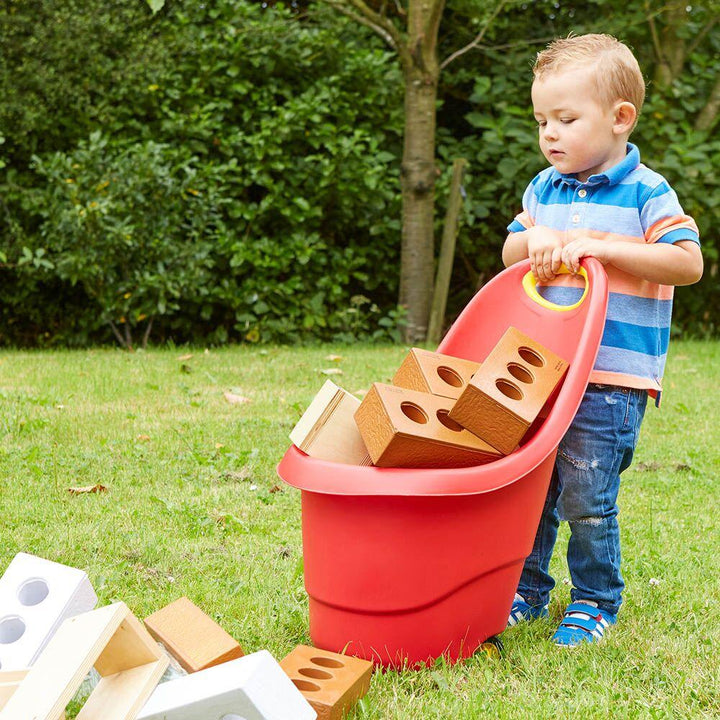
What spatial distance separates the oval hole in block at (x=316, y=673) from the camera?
180 cm

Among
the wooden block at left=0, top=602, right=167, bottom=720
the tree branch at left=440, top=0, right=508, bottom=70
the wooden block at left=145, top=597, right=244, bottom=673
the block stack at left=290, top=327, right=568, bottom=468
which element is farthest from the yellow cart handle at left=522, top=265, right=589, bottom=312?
the tree branch at left=440, top=0, right=508, bottom=70

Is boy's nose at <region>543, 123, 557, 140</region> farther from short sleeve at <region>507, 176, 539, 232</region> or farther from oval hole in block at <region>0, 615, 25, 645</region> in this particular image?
oval hole in block at <region>0, 615, 25, 645</region>

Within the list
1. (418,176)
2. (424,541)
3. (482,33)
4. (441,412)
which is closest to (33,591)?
(424,541)

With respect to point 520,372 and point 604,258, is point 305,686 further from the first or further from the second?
point 604,258

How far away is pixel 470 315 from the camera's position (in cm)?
232

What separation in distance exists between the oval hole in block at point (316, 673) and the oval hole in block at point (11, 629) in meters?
0.54

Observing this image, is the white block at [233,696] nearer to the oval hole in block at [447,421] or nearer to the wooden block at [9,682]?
the wooden block at [9,682]

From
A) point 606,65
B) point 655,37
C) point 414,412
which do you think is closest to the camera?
point 414,412

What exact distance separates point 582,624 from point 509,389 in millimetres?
610

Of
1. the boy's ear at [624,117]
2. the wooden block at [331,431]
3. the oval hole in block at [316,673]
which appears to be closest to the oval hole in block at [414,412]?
the wooden block at [331,431]

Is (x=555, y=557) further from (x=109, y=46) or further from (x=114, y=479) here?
(x=109, y=46)

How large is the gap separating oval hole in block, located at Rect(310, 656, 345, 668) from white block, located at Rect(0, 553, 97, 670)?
0.45 metres

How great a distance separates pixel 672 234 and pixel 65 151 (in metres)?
5.61

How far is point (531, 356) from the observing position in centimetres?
207
